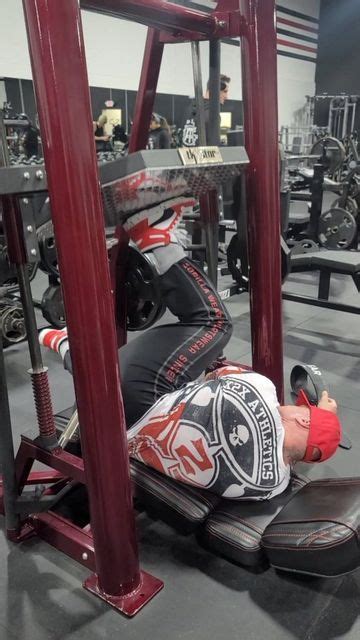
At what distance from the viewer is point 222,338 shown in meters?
1.76

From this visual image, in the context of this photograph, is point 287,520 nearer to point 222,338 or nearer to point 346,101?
point 222,338

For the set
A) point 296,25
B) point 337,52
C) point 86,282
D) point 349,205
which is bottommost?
point 349,205

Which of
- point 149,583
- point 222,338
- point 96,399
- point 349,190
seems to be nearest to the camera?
point 96,399

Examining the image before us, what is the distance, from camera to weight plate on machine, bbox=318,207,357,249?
4.95 m

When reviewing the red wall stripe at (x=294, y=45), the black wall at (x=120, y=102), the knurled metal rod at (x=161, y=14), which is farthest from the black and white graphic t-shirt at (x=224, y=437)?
the red wall stripe at (x=294, y=45)

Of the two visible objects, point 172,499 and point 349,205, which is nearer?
point 172,499

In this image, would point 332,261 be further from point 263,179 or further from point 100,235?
point 100,235

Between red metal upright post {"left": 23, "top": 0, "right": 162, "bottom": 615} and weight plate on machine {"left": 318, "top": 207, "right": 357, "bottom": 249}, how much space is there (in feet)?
13.8

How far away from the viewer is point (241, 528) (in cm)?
147

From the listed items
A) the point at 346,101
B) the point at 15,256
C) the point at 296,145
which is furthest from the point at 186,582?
the point at 346,101

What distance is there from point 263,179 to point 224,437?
906 millimetres

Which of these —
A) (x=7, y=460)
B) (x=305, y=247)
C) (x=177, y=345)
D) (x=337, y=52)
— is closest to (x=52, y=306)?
(x=177, y=345)

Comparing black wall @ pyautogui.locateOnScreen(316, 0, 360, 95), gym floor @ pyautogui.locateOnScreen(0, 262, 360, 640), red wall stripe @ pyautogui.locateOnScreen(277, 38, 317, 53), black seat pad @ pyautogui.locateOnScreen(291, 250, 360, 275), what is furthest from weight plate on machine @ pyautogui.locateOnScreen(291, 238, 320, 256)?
black wall @ pyautogui.locateOnScreen(316, 0, 360, 95)

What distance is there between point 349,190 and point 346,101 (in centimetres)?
790
